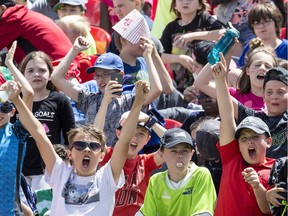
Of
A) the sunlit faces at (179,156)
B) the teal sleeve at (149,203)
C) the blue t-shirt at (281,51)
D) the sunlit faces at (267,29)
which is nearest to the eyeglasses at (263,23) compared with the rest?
the sunlit faces at (267,29)

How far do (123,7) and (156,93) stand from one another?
2.32m

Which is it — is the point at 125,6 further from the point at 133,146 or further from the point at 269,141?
the point at 269,141

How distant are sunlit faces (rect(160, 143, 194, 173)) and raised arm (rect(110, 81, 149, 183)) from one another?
0.35 metres

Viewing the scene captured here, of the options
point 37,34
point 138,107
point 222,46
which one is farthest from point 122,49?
point 138,107

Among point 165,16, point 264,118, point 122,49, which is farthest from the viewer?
point 165,16

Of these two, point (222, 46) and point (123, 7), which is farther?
point (123, 7)

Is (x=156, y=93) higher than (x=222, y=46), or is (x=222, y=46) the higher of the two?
(x=222, y=46)

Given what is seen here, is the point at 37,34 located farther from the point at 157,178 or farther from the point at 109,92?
the point at 157,178

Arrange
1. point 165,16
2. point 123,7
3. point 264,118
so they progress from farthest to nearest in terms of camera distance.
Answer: point 165,16
point 123,7
point 264,118

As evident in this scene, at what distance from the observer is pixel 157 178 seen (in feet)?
26.0

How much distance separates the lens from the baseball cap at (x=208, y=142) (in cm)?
827

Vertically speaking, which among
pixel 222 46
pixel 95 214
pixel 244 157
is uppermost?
pixel 222 46

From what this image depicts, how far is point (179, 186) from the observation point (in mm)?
7848

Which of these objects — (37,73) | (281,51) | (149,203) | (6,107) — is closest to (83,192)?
(149,203)
